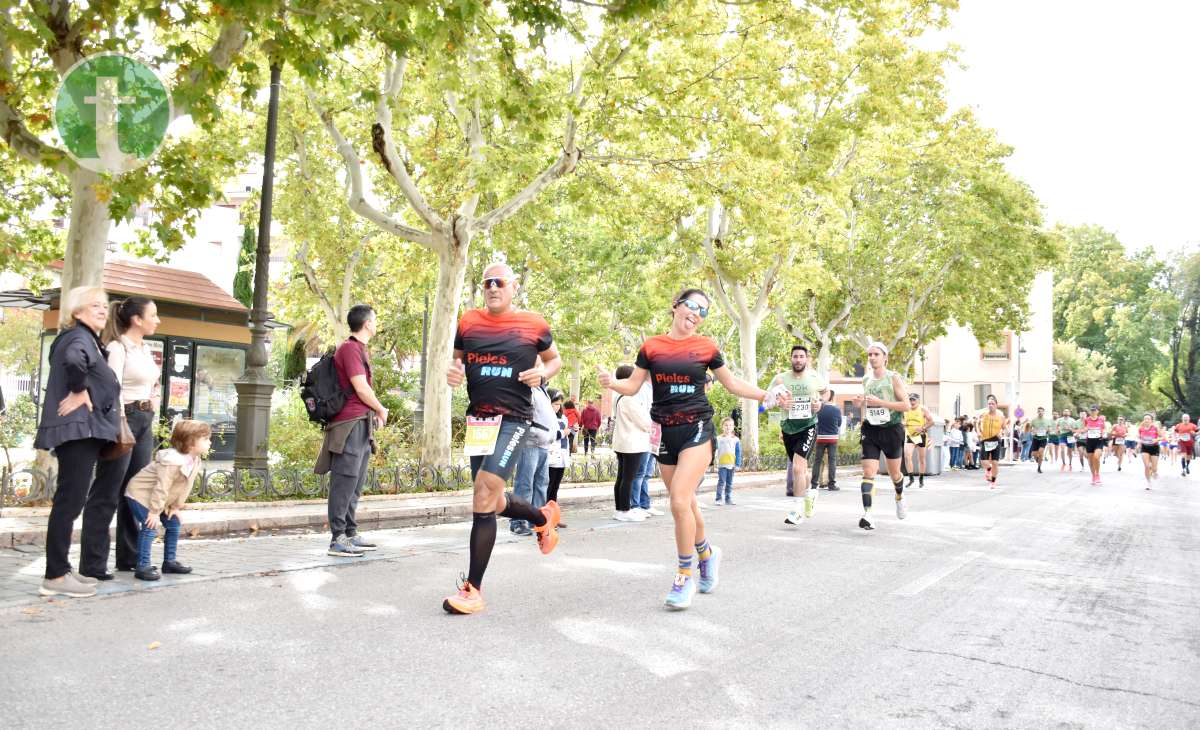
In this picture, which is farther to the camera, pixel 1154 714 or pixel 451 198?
pixel 451 198

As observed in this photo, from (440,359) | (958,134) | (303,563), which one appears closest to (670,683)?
(303,563)

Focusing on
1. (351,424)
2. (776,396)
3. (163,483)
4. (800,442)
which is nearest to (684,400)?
(776,396)

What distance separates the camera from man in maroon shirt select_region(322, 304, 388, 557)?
771 centimetres

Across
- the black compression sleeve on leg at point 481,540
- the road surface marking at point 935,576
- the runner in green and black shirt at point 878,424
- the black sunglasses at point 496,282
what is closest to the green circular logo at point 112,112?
the black sunglasses at point 496,282

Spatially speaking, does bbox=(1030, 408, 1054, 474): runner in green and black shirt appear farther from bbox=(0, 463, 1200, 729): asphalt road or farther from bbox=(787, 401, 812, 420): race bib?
bbox=(0, 463, 1200, 729): asphalt road

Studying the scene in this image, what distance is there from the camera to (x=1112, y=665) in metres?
4.94

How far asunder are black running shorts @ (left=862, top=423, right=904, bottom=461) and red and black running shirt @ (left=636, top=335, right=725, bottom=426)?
5.47 m

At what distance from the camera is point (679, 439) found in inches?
254

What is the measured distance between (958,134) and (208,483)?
25.4 meters

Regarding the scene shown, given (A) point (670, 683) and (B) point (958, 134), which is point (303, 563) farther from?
(B) point (958, 134)

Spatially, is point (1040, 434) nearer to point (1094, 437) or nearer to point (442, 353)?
point (1094, 437)

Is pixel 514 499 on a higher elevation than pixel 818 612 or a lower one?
higher

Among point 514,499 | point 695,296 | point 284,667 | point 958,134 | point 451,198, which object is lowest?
point 284,667

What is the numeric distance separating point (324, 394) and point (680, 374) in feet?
9.66
